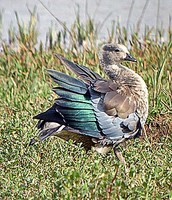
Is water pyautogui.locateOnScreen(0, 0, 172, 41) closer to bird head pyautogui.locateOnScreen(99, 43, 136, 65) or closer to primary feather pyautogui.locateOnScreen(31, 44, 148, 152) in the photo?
bird head pyautogui.locateOnScreen(99, 43, 136, 65)

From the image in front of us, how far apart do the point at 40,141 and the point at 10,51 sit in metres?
2.91

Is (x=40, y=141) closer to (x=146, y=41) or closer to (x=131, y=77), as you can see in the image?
(x=131, y=77)

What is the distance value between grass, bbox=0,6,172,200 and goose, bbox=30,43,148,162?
0.12 m

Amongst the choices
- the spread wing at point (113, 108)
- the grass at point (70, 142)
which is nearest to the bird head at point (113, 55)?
the spread wing at point (113, 108)

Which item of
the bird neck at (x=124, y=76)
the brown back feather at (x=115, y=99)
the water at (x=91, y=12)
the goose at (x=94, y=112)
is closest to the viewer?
the goose at (x=94, y=112)

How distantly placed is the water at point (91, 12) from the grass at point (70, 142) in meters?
0.71

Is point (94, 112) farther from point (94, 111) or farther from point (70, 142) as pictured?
point (70, 142)

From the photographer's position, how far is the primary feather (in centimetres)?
547

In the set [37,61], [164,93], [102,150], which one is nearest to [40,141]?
[102,150]

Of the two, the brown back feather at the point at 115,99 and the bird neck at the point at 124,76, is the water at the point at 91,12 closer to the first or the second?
the bird neck at the point at 124,76

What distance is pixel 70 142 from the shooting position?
4.92 metres

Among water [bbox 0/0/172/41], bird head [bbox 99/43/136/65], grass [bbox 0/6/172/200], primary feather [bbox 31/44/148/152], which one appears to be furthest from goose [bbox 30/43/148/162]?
water [bbox 0/0/172/41]

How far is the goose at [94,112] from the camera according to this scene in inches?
215

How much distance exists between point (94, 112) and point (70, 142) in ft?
2.19
